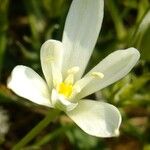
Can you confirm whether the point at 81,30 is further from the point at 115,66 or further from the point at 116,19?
the point at 116,19

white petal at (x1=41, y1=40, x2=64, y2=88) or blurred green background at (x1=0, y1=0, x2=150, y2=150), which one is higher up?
white petal at (x1=41, y1=40, x2=64, y2=88)

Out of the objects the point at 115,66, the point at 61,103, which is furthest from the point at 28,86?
the point at 115,66

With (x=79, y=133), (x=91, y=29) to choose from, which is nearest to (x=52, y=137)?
(x=79, y=133)

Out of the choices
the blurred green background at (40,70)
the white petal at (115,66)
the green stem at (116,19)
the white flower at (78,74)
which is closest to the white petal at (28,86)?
the white flower at (78,74)

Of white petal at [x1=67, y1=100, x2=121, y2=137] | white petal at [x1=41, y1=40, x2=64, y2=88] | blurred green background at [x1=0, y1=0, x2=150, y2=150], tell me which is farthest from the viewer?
blurred green background at [x1=0, y1=0, x2=150, y2=150]

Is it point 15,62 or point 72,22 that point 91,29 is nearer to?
point 72,22

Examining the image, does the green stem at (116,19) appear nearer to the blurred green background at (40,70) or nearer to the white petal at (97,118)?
the blurred green background at (40,70)

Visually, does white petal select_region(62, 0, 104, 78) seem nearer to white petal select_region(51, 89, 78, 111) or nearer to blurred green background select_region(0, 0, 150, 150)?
white petal select_region(51, 89, 78, 111)

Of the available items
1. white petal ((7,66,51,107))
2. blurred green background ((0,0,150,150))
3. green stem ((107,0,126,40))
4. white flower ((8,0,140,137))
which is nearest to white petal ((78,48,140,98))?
white flower ((8,0,140,137))
